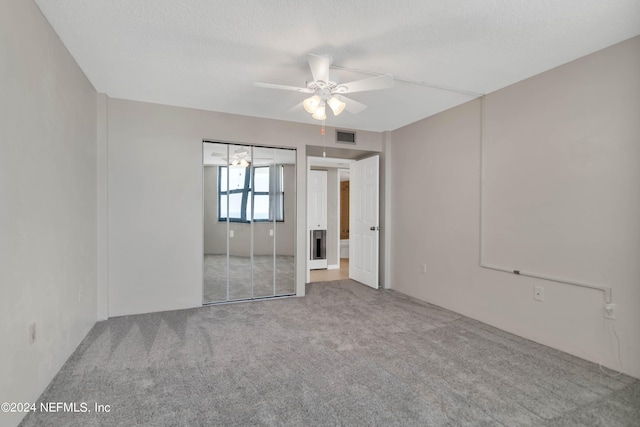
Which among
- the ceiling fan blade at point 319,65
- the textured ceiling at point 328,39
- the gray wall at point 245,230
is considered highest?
the textured ceiling at point 328,39

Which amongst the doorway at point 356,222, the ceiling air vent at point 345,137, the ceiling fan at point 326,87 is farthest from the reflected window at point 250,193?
the ceiling fan at point 326,87

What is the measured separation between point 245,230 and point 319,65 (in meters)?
2.49

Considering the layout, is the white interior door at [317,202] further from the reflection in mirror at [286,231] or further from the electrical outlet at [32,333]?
the electrical outlet at [32,333]

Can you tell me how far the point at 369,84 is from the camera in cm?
238

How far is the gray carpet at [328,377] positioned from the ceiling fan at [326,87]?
7.10 feet

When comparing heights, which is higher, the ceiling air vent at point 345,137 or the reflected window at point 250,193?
the ceiling air vent at point 345,137

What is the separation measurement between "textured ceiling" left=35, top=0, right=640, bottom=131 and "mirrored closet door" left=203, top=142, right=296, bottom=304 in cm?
105

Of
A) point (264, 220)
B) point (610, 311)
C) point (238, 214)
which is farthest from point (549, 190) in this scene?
point (238, 214)

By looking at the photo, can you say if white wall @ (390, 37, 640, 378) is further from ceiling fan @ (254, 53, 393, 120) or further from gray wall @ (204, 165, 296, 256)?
gray wall @ (204, 165, 296, 256)

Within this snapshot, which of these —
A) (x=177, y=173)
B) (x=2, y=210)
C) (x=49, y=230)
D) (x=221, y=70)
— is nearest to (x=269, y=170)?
(x=177, y=173)

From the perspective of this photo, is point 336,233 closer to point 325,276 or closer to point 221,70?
point 325,276

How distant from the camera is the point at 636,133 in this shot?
88.3 inches

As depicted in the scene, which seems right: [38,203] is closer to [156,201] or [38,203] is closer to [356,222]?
[156,201]

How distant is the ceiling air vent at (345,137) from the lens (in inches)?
182
